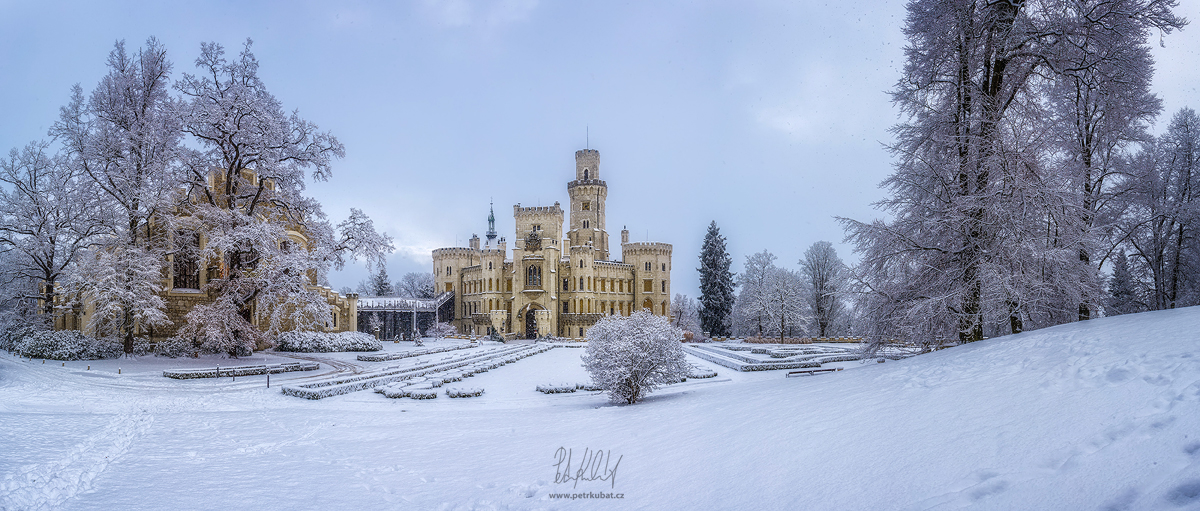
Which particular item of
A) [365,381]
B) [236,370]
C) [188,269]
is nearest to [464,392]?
[365,381]

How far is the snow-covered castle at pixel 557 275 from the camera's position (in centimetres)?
5656

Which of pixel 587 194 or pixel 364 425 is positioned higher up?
pixel 587 194

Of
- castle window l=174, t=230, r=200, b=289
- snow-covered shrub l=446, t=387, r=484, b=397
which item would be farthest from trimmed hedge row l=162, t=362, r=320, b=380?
→ castle window l=174, t=230, r=200, b=289

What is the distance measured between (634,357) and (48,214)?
2802cm

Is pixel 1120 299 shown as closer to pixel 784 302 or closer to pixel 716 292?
pixel 784 302

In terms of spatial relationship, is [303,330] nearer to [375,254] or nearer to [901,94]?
[375,254]

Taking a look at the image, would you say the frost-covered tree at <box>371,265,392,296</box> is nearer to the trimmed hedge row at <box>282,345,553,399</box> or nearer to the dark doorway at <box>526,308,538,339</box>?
the dark doorway at <box>526,308,538,339</box>

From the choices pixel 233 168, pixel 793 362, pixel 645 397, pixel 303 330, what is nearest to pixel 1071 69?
pixel 645 397

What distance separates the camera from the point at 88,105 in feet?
73.2

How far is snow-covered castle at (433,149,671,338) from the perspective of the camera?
5656 centimetres

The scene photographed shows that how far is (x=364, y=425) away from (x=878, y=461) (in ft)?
33.1

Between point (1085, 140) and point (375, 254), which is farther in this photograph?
point (375, 254)

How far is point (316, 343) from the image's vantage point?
89.8 feet

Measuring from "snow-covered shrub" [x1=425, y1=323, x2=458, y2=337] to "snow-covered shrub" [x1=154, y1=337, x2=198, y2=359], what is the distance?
24.8 meters
